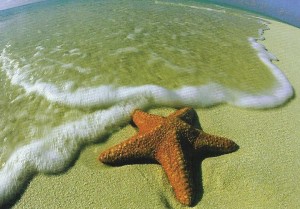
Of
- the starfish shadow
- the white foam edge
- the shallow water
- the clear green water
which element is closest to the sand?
the starfish shadow

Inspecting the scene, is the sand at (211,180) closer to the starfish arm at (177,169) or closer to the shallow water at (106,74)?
the starfish arm at (177,169)

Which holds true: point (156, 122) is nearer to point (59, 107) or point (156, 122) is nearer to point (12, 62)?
point (59, 107)

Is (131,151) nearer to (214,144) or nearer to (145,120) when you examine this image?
(145,120)

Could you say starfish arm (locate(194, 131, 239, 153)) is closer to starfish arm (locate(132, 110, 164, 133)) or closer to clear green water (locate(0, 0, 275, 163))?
starfish arm (locate(132, 110, 164, 133))

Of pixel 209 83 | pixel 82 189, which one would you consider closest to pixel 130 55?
pixel 209 83

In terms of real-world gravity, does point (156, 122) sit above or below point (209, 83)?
above
